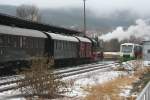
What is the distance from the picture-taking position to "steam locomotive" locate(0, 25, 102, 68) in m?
27.5

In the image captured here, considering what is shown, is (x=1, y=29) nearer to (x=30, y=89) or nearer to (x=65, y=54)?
(x=30, y=89)

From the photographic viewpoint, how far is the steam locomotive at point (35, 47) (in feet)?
90.3

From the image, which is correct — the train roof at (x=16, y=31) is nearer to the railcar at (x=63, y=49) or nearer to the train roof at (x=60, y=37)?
the railcar at (x=63, y=49)

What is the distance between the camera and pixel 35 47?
1321 inches

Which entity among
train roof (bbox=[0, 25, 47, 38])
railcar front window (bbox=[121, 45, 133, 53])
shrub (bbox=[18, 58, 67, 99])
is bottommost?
railcar front window (bbox=[121, 45, 133, 53])

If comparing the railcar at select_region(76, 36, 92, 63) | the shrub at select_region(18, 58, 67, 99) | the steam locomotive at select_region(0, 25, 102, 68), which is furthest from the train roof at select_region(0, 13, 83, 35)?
the shrub at select_region(18, 58, 67, 99)

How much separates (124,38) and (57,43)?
137m

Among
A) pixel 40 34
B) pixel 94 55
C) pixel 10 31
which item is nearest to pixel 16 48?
pixel 10 31

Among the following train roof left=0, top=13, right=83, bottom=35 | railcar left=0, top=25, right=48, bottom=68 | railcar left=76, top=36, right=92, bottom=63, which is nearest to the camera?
railcar left=0, top=25, right=48, bottom=68

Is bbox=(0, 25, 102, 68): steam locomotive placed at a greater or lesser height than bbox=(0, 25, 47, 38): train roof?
lesser

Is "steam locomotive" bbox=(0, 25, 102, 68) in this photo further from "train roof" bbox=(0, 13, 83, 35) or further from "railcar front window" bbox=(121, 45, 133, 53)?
"railcar front window" bbox=(121, 45, 133, 53)

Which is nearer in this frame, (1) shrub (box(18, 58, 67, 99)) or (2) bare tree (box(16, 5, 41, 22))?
(1) shrub (box(18, 58, 67, 99))

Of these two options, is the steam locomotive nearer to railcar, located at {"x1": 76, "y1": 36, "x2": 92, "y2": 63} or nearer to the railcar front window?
railcar, located at {"x1": 76, "y1": 36, "x2": 92, "y2": 63}

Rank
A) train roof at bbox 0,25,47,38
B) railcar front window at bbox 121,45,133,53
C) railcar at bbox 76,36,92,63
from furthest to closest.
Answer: railcar front window at bbox 121,45,133,53 → railcar at bbox 76,36,92,63 → train roof at bbox 0,25,47,38
